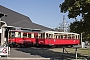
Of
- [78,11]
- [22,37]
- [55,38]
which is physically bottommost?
[55,38]

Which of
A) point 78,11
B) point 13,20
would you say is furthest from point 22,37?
point 78,11

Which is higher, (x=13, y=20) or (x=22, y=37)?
(x=13, y=20)

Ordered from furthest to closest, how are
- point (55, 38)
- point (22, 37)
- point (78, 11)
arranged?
point (55, 38) < point (22, 37) < point (78, 11)

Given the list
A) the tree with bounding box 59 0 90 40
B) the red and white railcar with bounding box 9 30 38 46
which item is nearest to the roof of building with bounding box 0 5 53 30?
the red and white railcar with bounding box 9 30 38 46

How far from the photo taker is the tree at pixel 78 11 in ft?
52.4

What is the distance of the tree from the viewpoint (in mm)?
15986

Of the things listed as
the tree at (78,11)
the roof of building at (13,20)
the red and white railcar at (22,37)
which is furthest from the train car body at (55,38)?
the tree at (78,11)

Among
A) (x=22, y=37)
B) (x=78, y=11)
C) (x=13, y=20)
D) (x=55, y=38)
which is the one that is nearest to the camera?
(x=78, y=11)

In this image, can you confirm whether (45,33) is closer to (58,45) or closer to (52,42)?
(52,42)

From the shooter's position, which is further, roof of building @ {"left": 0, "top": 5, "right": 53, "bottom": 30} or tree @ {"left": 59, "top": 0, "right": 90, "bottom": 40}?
roof of building @ {"left": 0, "top": 5, "right": 53, "bottom": 30}

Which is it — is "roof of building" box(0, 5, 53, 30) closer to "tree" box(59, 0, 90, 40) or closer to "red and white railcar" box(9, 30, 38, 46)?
"red and white railcar" box(9, 30, 38, 46)

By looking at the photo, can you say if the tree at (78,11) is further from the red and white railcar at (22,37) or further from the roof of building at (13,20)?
the roof of building at (13,20)

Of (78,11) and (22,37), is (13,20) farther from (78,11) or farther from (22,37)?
(78,11)

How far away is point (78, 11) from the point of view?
17.0m
